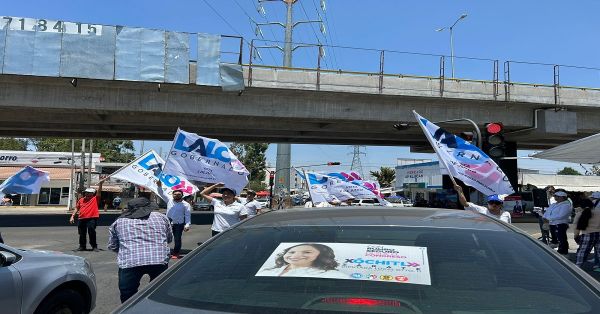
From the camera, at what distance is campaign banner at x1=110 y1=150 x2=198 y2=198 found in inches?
456

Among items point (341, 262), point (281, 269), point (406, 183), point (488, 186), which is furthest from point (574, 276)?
point (406, 183)

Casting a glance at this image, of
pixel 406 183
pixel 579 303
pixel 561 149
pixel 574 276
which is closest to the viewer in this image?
pixel 579 303

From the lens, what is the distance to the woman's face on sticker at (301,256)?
7.87 ft

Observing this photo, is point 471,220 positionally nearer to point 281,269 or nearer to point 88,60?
point 281,269

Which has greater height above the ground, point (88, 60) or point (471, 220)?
point (88, 60)

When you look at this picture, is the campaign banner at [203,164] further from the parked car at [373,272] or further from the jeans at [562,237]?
the jeans at [562,237]

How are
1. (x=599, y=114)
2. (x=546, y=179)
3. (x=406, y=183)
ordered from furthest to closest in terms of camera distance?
(x=546, y=179)
(x=406, y=183)
(x=599, y=114)

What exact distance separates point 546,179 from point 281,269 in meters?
76.5

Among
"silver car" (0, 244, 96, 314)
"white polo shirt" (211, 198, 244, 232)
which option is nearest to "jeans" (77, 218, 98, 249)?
"white polo shirt" (211, 198, 244, 232)

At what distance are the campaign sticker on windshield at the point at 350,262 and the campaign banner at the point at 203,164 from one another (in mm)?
7816

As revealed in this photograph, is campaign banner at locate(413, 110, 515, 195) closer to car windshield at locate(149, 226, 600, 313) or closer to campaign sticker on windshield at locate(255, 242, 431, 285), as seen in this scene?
car windshield at locate(149, 226, 600, 313)

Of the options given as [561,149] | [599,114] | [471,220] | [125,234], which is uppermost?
[599,114]

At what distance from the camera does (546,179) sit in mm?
70875

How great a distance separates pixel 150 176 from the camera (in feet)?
38.9
